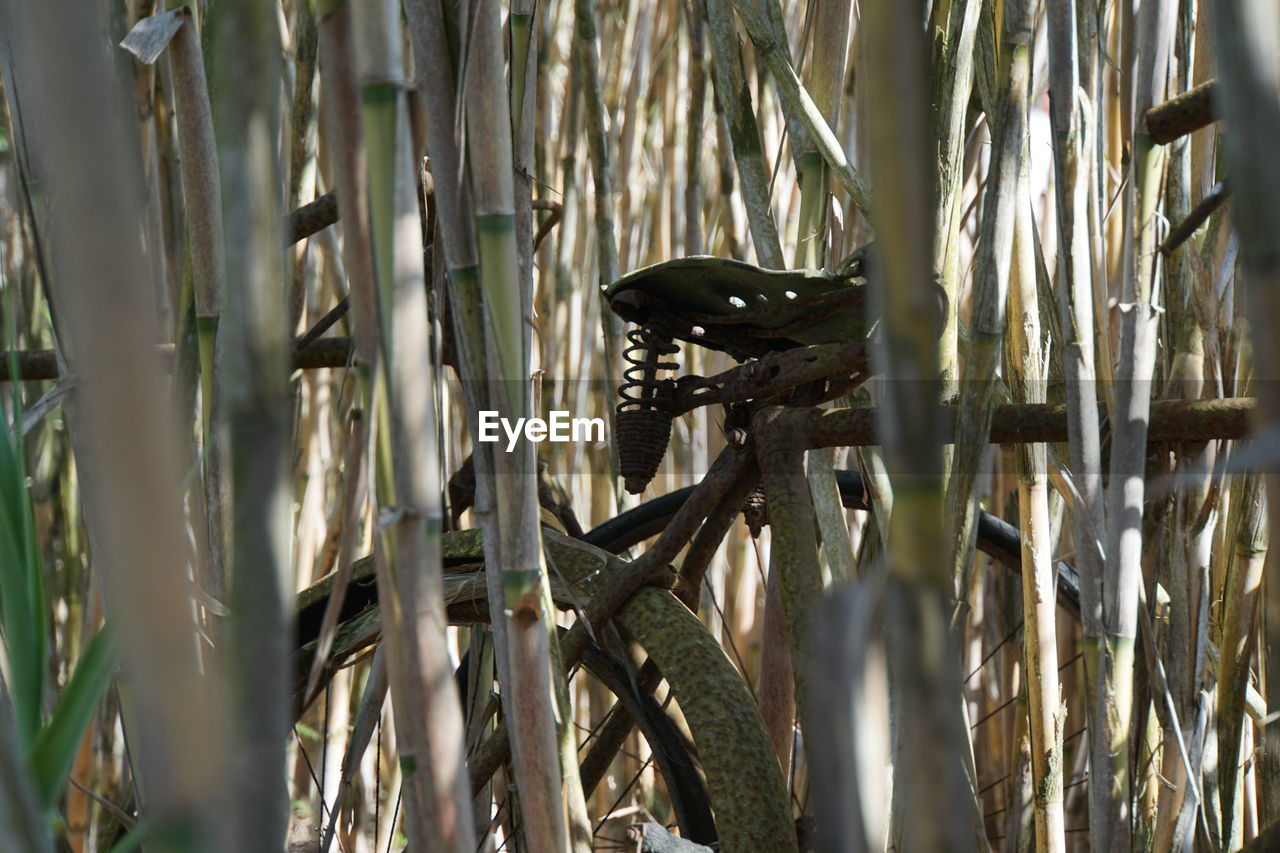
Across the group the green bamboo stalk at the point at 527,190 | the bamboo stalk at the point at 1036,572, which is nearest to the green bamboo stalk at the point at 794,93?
the bamboo stalk at the point at 1036,572

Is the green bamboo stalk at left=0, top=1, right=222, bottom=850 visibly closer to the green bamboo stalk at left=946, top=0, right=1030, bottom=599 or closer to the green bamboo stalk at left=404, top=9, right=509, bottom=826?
the green bamboo stalk at left=404, top=9, right=509, bottom=826

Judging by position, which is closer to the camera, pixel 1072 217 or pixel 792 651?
pixel 1072 217

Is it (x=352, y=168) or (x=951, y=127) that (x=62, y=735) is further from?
(x=951, y=127)

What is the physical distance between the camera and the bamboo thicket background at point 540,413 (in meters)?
0.21

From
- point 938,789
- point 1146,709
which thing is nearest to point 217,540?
point 938,789

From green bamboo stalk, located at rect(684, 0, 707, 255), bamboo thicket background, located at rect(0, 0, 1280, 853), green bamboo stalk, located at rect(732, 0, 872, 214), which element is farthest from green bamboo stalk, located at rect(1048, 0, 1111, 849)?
green bamboo stalk, located at rect(684, 0, 707, 255)

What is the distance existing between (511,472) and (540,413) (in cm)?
28

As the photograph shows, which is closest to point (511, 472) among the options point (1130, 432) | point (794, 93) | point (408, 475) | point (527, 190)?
point (408, 475)

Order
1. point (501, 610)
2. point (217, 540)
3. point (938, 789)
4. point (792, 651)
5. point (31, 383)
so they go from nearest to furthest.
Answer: point (938, 789) < point (501, 610) < point (217, 540) < point (792, 651) < point (31, 383)

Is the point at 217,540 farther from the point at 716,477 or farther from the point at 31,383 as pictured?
the point at 31,383

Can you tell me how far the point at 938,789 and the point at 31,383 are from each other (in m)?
1.08

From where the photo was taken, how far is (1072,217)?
20.6 inches

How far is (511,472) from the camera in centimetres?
38

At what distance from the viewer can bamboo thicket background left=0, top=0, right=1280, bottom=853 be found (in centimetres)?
21
